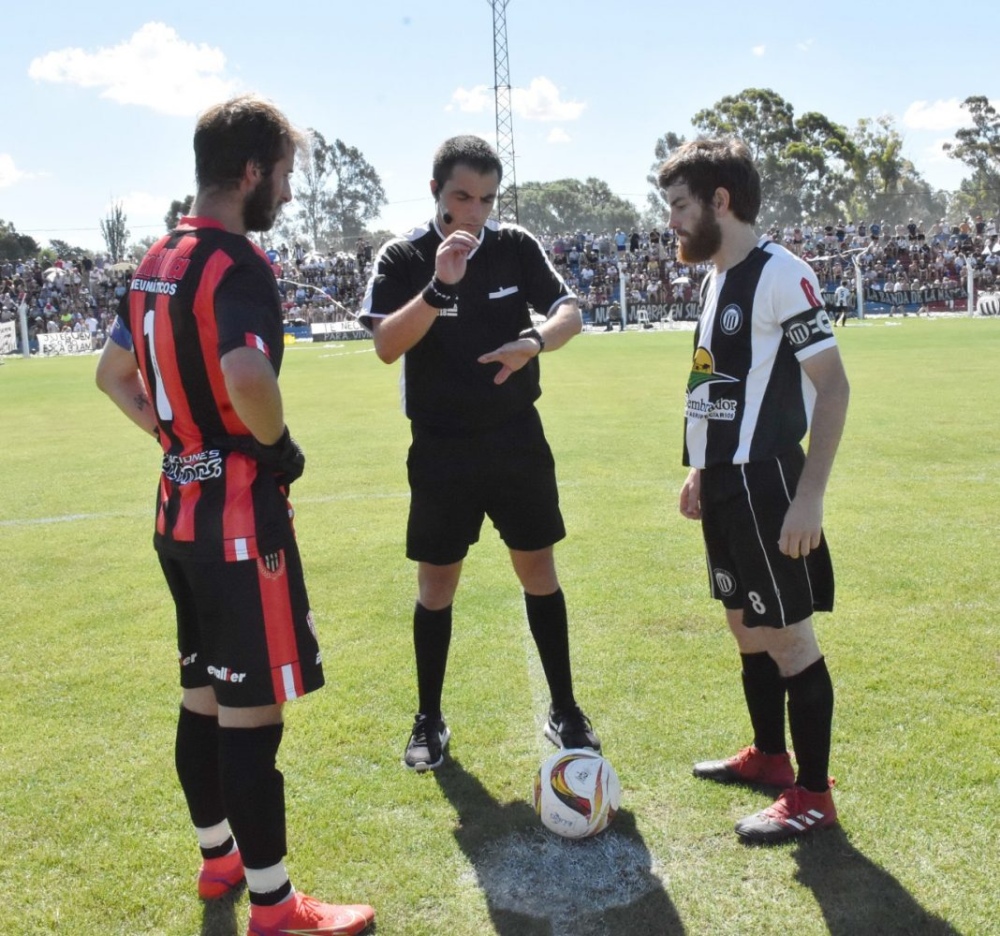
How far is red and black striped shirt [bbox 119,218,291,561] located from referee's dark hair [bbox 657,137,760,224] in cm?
144

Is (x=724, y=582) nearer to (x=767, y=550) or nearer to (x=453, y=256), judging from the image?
(x=767, y=550)

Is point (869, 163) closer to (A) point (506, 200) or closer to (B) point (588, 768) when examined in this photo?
(A) point (506, 200)

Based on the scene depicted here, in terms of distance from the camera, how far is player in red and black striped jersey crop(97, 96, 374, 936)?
2.41 metres

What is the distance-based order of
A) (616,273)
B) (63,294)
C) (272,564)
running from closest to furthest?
(272,564) → (616,273) → (63,294)

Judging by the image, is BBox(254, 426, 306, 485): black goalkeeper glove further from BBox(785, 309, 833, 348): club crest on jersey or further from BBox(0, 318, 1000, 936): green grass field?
BBox(785, 309, 833, 348): club crest on jersey

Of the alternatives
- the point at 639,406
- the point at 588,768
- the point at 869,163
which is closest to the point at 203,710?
the point at 588,768

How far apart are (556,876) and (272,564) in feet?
4.63

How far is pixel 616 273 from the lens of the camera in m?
45.0

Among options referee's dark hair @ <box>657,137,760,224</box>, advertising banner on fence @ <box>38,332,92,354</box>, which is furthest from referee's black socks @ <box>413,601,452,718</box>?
advertising banner on fence @ <box>38,332,92,354</box>

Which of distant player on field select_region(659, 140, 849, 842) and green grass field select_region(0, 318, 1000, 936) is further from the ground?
distant player on field select_region(659, 140, 849, 842)

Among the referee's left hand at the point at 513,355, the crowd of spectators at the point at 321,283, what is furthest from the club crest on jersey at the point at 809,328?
the crowd of spectators at the point at 321,283

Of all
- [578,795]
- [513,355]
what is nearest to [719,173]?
[513,355]

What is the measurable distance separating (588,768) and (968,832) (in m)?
1.27

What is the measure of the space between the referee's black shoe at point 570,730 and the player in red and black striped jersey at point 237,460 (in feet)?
4.08
